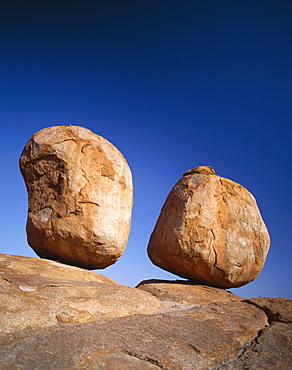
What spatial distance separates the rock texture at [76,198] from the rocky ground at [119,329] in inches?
39.9

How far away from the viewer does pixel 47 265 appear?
18.6 ft

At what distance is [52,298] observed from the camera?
407 cm

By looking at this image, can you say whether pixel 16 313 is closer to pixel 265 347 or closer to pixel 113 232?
pixel 265 347

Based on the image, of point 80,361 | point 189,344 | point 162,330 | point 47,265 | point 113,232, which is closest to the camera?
point 80,361

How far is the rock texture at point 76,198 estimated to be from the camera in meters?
6.31

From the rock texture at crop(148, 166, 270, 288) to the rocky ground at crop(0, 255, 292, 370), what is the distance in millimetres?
2582

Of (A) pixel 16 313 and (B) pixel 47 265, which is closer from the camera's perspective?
(A) pixel 16 313

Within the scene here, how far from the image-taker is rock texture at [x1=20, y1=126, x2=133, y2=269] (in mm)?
6309

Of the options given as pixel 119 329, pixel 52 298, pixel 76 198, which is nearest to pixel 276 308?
pixel 119 329

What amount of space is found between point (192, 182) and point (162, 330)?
546 centimetres

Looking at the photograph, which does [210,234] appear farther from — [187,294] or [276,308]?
[276,308]

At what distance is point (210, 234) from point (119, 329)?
4.88 meters

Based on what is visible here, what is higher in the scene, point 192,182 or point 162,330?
point 192,182

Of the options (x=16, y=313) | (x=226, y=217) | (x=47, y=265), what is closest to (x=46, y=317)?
(x=16, y=313)
